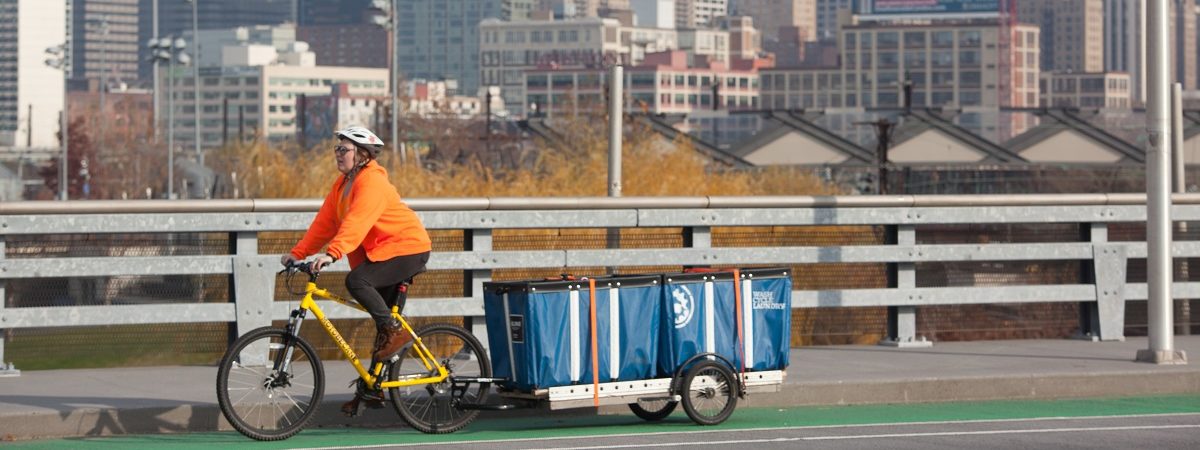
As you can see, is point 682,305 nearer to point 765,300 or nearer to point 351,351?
point 765,300

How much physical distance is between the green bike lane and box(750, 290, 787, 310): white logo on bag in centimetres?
70

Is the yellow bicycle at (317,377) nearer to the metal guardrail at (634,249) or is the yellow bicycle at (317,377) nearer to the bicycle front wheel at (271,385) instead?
the bicycle front wheel at (271,385)

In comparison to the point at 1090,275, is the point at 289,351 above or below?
below

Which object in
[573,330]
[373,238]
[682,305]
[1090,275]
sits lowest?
[573,330]

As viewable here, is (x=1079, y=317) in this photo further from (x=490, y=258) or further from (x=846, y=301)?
(x=490, y=258)

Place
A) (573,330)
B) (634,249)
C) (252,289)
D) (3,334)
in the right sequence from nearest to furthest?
1. (573,330)
2. (3,334)
3. (252,289)
4. (634,249)

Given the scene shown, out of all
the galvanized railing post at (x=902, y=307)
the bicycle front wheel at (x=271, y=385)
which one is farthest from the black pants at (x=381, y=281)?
the galvanized railing post at (x=902, y=307)

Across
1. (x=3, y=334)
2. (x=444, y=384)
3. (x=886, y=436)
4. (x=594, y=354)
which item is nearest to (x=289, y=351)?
(x=444, y=384)

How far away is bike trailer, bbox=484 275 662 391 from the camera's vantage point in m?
10.7

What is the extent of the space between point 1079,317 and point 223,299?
22.8 ft

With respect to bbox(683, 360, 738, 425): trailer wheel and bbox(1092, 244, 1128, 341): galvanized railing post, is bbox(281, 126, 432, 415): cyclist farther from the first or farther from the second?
bbox(1092, 244, 1128, 341): galvanized railing post

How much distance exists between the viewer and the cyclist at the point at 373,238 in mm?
10602

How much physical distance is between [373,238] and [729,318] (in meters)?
2.19

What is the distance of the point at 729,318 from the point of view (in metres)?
11.2
